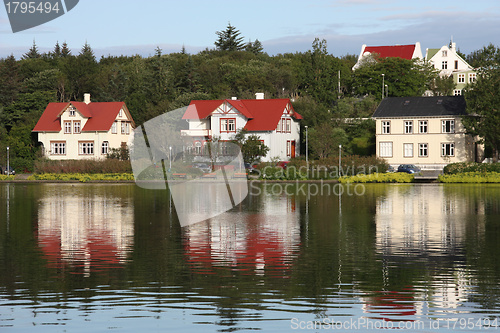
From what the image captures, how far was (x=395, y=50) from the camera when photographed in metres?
117

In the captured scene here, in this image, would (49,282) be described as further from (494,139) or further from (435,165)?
(435,165)

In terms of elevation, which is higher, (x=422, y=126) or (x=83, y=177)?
(x=422, y=126)

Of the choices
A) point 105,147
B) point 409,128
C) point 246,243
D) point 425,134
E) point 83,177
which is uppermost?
point 409,128

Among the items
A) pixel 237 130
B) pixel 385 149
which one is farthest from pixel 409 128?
pixel 237 130

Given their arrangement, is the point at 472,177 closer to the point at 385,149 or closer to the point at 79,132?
the point at 385,149

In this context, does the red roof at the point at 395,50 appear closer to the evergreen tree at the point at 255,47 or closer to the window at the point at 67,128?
the evergreen tree at the point at 255,47

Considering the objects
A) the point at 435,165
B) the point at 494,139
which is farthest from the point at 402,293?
the point at 435,165

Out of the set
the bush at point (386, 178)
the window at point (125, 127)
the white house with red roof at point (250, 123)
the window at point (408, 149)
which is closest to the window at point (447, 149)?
the window at point (408, 149)

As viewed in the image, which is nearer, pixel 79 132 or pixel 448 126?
pixel 448 126

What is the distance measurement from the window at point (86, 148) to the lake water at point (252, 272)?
54852mm

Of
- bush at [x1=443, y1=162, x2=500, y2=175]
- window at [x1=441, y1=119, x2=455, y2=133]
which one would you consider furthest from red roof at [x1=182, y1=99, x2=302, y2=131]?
bush at [x1=443, y1=162, x2=500, y2=175]

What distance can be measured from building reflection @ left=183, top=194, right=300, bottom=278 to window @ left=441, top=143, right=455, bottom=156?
45.0 metres

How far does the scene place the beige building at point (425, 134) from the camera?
71.4 m

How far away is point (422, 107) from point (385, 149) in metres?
6.54
